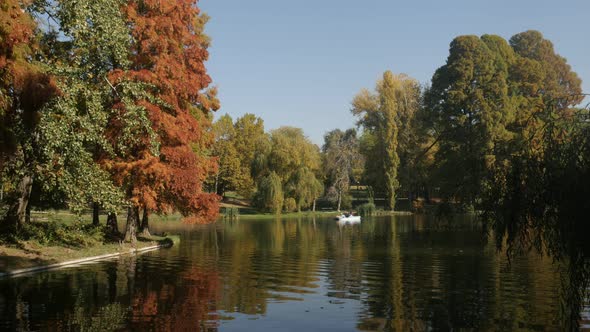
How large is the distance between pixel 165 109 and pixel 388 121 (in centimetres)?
4520

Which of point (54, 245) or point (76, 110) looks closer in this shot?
point (76, 110)

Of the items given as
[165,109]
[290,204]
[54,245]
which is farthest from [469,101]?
[54,245]

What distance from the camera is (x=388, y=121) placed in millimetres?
69625

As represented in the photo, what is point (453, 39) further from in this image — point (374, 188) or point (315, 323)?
point (315, 323)

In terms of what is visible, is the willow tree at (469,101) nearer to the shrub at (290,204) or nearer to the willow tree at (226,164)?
the shrub at (290,204)

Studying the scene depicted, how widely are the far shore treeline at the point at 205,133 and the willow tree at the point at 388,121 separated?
191mm

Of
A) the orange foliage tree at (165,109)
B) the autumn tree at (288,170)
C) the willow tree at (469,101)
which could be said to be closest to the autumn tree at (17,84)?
the orange foliage tree at (165,109)

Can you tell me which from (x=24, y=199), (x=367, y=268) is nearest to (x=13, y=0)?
(x=24, y=199)

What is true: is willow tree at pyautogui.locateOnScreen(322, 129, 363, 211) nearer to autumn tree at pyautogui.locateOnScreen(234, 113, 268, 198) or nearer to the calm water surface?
autumn tree at pyautogui.locateOnScreen(234, 113, 268, 198)

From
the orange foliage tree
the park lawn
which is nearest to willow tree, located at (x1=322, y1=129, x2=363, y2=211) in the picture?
the orange foliage tree

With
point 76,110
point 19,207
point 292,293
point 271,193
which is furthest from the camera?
point 271,193

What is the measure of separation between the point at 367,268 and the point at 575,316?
45.2 ft

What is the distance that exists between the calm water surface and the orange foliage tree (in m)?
2.93

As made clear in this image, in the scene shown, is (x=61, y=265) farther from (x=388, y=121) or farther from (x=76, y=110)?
(x=388, y=121)
